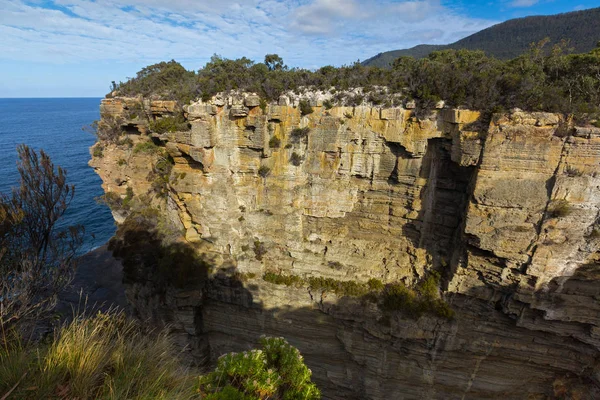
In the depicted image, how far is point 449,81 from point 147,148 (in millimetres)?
16568

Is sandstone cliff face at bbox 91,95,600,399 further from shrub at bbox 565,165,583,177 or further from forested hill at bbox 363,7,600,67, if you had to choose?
forested hill at bbox 363,7,600,67

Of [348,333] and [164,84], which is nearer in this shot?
[348,333]

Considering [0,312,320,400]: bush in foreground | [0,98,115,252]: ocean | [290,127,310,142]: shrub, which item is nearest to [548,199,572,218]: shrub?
[290,127,310,142]: shrub

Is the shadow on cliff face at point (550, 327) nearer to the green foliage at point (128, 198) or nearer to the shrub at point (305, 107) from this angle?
the shrub at point (305, 107)

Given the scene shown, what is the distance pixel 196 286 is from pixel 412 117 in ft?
45.7

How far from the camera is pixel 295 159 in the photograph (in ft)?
48.9

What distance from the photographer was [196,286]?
16125mm

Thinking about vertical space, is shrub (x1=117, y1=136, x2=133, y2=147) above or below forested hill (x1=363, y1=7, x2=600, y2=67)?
below

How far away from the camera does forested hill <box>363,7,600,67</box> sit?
27984 millimetres

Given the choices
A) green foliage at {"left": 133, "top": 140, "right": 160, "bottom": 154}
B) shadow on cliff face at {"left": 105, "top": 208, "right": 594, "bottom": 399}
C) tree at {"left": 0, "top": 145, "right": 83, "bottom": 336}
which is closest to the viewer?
tree at {"left": 0, "top": 145, "right": 83, "bottom": 336}

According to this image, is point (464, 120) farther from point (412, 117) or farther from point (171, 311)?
point (171, 311)

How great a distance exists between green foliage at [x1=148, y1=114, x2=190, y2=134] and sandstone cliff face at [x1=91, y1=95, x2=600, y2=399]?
2.04 feet

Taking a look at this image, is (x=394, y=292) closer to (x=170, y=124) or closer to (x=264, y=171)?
(x=264, y=171)

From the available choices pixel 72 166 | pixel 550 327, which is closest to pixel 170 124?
pixel 550 327
